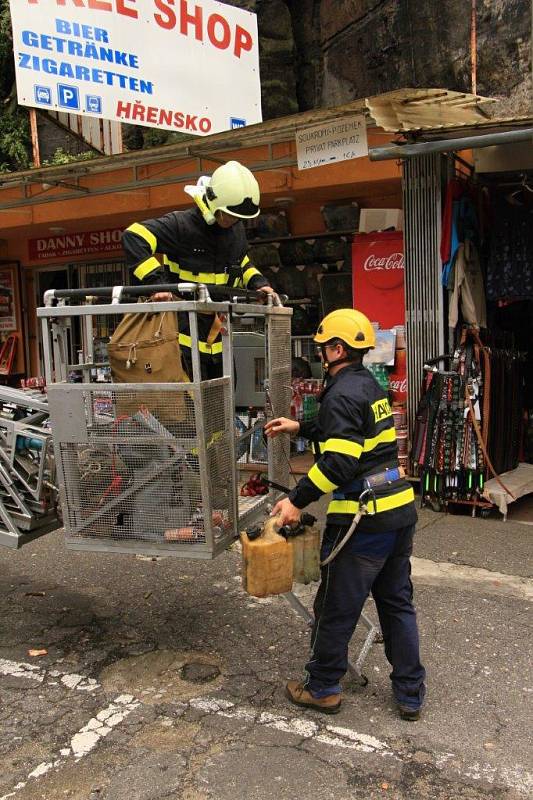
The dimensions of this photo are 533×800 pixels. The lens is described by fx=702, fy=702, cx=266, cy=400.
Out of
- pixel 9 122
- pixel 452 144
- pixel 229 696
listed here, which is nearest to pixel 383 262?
pixel 452 144

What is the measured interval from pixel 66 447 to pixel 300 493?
1.13 m

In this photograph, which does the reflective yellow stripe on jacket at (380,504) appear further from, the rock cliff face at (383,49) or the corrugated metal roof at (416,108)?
→ the rock cliff face at (383,49)

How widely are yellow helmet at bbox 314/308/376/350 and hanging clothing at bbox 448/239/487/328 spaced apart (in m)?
3.16

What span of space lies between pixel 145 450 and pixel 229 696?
4.11ft

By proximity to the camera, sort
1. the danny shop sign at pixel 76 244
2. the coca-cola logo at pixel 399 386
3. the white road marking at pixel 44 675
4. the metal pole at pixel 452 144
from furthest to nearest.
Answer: the danny shop sign at pixel 76 244 < the coca-cola logo at pixel 399 386 < the metal pole at pixel 452 144 < the white road marking at pixel 44 675

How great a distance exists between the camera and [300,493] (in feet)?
9.79

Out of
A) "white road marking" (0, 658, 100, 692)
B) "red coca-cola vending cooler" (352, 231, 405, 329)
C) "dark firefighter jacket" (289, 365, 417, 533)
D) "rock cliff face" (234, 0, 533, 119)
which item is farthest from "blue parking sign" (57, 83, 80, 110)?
"rock cliff face" (234, 0, 533, 119)

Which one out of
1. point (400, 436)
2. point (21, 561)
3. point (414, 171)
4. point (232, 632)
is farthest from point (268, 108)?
point (232, 632)

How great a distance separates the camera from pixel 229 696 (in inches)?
131

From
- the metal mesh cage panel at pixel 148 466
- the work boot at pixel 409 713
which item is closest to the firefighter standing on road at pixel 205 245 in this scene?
the metal mesh cage panel at pixel 148 466

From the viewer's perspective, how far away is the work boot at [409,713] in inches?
121

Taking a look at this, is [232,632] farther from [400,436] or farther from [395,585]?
[400,436]

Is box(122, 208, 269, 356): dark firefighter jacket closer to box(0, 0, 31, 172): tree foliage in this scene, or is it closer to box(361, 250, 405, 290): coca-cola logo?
box(361, 250, 405, 290): coca-cola logo

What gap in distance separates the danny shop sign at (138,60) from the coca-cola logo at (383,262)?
2144 mm
